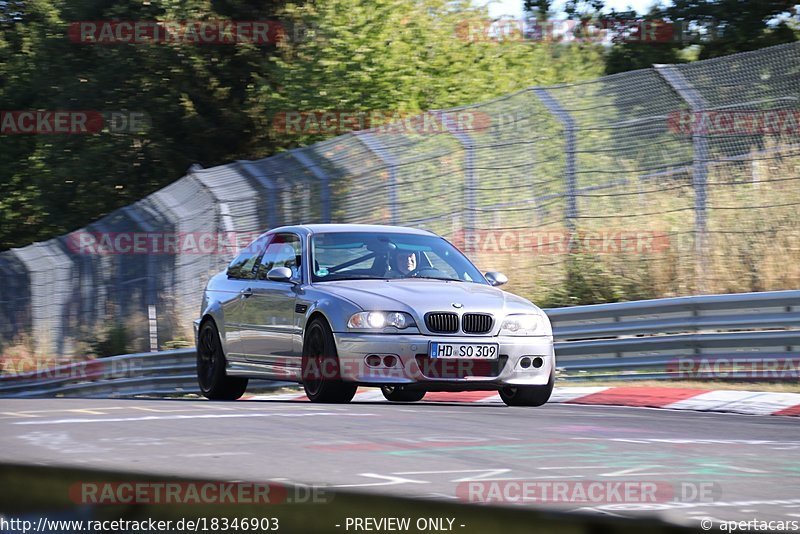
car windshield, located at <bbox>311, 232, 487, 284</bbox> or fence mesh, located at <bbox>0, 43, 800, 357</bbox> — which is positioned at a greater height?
fence mesh, located at <bbox>0, 43, 800, 357</bbox>

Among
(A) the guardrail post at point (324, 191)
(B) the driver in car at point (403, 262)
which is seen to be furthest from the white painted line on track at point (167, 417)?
(A) the guardrail post at point (324, 191)

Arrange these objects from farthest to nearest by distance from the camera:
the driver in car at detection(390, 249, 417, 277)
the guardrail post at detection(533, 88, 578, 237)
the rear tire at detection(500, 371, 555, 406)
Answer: the guardrail post at detection(533, 88, 578, 237) → the driver in car at detection(390, 249, 417, 277) → the rear tire at detection(500, 371, 555, 406)

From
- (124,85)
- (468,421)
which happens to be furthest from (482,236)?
(124,85)

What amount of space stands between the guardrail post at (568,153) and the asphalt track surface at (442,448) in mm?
4823

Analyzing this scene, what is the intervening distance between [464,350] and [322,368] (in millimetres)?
1100

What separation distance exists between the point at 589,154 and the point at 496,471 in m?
Result: 8.94

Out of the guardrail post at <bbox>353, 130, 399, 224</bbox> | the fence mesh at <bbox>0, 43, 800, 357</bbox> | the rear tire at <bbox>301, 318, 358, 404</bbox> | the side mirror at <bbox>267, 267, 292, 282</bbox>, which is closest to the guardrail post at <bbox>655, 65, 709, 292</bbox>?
the fence mesh at <bbox>0, 43, 800, 357</bbox>

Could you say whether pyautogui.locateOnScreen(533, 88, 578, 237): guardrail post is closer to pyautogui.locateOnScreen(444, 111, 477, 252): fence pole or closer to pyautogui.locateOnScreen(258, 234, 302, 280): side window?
pyautogui.locateOnScreen(444, 111, 477, 252): fence pole

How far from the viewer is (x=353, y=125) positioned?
2752cm

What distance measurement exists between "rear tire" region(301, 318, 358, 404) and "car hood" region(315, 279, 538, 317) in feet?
1.07

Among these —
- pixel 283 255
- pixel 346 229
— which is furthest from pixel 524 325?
pixel 283 255

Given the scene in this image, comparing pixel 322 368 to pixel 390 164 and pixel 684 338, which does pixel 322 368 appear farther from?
pixel 390 164

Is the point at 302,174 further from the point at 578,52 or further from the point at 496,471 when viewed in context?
the point at 578,52

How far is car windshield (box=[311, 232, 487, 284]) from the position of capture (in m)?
11.3
